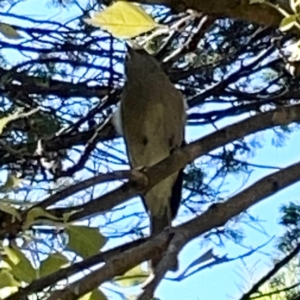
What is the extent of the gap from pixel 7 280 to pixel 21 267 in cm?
1

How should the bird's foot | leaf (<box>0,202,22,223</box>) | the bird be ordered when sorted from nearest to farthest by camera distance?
leaf (<box>0,202,22,223</box>) < the bird's foot < the bird

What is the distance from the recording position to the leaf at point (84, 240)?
44cm

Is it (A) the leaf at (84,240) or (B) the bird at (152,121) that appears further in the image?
(B) the bird at (152,121)

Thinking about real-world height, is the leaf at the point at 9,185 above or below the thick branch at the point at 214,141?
below

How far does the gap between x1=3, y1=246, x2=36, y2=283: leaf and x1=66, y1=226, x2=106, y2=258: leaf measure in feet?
0.09

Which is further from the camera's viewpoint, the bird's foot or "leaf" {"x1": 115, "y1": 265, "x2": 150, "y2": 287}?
the bird's foot

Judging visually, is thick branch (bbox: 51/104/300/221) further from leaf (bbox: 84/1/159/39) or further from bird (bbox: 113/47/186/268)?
bird (bbox: 113/47/186/268)

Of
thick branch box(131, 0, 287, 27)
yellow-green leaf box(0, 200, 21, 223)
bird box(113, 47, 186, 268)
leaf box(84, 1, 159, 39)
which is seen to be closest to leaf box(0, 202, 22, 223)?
yellow-green leaf box(0, 200, 21, 223)

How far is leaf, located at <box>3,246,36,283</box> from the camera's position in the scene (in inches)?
16.8

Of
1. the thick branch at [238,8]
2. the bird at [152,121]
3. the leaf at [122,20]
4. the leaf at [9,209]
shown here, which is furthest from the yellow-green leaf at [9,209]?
the bird at [152,121]

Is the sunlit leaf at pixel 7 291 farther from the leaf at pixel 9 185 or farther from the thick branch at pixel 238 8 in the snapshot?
the thick branch at pixel 238 8

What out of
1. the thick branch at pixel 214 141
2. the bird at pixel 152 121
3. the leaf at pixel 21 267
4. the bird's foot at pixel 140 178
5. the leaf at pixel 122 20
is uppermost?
the bird at pixel 152 121

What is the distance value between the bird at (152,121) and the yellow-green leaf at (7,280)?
1.16m

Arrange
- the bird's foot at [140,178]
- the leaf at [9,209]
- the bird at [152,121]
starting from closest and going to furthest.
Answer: the leaf at [9,209] < the bird's foot at [140,178] < the bird at [152,121]
